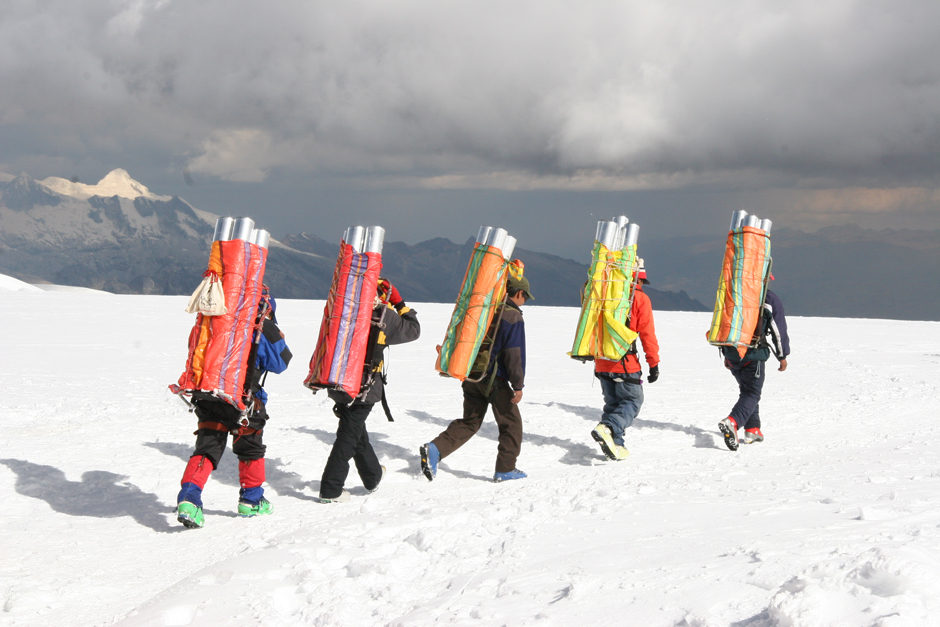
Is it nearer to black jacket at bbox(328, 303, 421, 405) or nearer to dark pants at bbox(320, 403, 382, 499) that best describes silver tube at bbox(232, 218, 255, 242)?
black jacket at bbox(328, 303, 421, 405)

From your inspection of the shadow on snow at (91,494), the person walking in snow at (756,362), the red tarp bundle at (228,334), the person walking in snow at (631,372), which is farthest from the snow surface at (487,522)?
the red tarp bundle at (228,334)

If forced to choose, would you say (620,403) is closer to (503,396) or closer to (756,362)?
(503,396)

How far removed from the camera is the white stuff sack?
5660 millimetres

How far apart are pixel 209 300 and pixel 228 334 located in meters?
0.31

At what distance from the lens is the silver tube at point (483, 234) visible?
7.21 m

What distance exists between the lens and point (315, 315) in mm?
26422

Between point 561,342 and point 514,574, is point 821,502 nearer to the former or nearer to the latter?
point 514,574

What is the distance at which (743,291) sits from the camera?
8.80 meters

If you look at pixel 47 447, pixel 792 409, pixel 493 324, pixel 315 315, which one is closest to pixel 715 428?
pixel 792 409

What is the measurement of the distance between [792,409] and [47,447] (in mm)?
9981

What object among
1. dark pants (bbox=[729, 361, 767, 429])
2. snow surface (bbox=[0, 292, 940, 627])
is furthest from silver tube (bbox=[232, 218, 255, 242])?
dark pants (bbox=[729, 361, 767, 429])

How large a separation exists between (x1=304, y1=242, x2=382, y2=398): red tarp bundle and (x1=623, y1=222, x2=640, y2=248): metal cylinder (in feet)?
10.6

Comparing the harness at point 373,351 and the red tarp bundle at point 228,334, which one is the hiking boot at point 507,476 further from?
the red tarp bundle at point 228,334

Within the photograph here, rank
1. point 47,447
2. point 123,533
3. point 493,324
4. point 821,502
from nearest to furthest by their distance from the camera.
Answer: point 821,502
point 123,533
point 493,324
point 47,447
